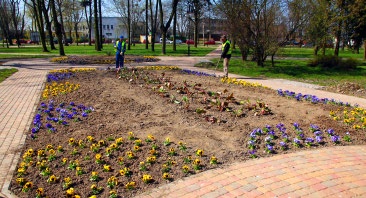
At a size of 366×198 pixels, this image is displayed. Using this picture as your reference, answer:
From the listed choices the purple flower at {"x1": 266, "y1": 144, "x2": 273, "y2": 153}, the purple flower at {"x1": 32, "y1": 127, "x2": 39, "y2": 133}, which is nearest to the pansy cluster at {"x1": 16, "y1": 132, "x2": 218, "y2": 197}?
the purple flower at {"x1": 32, "y1": 127, "x2": 39, "y2": 133}

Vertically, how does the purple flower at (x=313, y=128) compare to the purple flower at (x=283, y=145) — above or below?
above

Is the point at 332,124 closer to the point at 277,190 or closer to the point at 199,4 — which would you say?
the point at 277,190

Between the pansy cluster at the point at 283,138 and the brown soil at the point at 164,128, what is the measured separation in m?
0.04

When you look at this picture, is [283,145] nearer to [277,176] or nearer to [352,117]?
[277,176]

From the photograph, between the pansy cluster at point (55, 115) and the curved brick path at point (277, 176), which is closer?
the curved brick path at point (277, 176)

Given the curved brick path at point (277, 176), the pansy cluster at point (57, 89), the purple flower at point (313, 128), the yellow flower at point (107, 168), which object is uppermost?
the pansy cluster at point (57, 89)

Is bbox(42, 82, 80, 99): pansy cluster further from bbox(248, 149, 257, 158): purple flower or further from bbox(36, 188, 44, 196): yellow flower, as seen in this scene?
bbox(248, 149, 257, 158): purple flower

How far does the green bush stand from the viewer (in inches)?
714

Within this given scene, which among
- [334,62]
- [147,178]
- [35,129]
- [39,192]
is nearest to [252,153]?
[147,178]

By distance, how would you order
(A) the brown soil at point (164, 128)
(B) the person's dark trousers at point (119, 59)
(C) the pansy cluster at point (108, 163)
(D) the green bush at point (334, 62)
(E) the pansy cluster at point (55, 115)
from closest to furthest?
(C) the pansy cluster at point (108, 163)
(A) the brown soil at point (164, 128)
(E) the pansy cluster at point (55, 115)
(B) the person's dark trousers at point (119, 59)
(D) the green bush at point (334, 62)

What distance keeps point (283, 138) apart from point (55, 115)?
508 cm

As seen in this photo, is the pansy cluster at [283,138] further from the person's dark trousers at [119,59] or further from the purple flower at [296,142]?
the person's dark trousers at [119,59]

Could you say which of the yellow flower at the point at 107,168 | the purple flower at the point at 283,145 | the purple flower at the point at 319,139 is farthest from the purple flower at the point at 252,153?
the yellow flower at the point at 107,168

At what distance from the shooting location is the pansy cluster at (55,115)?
614cm
